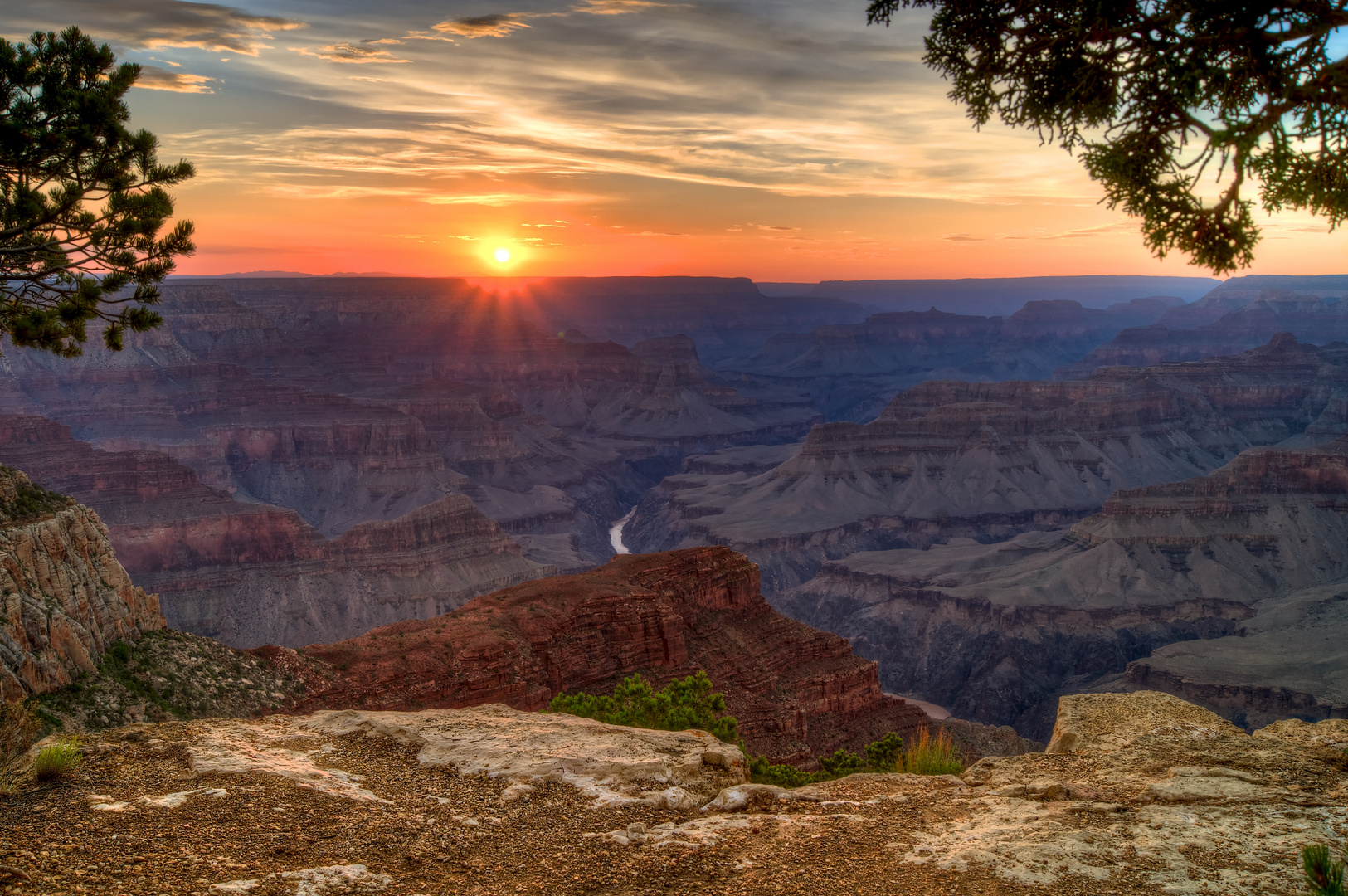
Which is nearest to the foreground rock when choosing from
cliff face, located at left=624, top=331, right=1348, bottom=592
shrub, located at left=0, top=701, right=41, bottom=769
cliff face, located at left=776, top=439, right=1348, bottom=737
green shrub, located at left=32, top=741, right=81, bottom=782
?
green shrub, located at left=32, top=741, right=81, bottom=782

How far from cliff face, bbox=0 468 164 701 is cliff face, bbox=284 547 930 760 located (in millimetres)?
6738

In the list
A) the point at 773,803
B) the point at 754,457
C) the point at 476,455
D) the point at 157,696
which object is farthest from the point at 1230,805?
the point at 754,457

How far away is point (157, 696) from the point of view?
28.3 m

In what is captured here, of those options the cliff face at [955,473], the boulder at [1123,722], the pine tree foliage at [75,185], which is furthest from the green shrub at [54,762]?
the cliff face at [955,473]

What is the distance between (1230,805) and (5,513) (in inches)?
1154

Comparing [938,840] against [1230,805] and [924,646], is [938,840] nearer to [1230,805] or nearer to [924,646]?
[1230,805]

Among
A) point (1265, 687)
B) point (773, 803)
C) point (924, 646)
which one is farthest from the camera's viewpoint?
point (924, 646)

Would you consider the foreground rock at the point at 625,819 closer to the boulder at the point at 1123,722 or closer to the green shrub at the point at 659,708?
the boulder at the point at 1123,722

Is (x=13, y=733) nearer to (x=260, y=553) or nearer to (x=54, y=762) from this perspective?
(x=54, y=762)

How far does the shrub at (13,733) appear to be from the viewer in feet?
43.8

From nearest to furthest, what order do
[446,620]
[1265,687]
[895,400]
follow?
[446,620] → [1265,687] → [895,400]

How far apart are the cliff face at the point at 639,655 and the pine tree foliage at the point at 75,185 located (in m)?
18.6

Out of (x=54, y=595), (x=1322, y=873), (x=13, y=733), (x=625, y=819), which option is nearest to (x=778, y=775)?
(x=625, y=819)

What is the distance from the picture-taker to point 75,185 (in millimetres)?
18641
